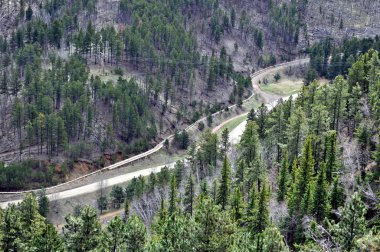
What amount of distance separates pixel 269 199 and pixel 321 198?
905cm

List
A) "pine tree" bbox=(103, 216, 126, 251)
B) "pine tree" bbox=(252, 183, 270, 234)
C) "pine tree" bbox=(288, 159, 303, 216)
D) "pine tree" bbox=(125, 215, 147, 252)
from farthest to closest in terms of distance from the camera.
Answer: "pine tree" bbox=(288, 159, 303, 216) < "pine tree" bbox=(252, 183, 270, 234) < "pine tree" bbox=(125, 215, 147, 252) < "pine tree" bbox=(103, 216, 126, 251)

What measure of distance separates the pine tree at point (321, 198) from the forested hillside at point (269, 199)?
3.9 inches

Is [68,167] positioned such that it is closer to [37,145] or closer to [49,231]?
[37,145]

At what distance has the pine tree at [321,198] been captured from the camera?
2175 inches

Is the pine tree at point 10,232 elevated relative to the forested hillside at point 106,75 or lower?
elevated

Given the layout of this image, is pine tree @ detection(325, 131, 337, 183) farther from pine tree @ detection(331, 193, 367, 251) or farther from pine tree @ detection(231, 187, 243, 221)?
pine tree @ detection(331, 193, 367, 251)

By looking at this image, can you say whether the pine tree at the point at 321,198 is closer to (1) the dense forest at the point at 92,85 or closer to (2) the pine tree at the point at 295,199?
(2) the pine tree at the point at 295,199

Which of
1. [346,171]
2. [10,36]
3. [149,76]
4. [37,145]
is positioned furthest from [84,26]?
[346,171]

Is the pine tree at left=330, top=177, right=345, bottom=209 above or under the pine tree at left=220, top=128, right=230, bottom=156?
above

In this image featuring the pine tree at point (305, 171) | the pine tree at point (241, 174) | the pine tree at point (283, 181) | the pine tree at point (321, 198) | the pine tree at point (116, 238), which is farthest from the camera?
the pine tree at point (241, 174)

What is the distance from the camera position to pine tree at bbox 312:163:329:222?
181 feet

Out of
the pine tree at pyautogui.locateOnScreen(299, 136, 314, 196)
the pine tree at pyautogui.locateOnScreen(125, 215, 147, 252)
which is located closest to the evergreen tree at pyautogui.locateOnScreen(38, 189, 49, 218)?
the pine tree at pyautogui.locateOnScreen(299, 136, 314, 196)

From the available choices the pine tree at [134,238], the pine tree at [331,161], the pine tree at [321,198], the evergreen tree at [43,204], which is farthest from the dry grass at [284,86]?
the pine tree at [134,238]

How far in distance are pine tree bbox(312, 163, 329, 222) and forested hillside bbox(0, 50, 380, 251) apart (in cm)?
10
